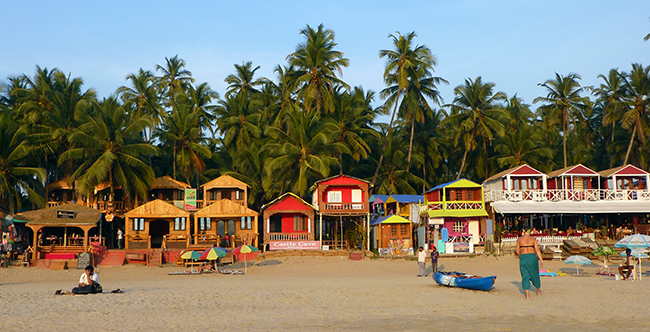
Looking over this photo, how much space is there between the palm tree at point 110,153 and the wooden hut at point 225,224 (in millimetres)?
5037

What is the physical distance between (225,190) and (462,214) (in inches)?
739

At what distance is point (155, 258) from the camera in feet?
112

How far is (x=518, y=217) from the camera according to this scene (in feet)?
153

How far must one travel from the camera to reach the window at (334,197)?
39875 mm

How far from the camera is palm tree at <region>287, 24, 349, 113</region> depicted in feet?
153

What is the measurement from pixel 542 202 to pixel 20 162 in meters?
37.2

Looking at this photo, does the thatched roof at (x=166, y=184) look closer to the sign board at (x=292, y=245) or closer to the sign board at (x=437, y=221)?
the sign board at (x=292, y=245)

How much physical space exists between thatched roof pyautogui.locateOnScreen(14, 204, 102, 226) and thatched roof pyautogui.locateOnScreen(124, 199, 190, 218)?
→ 283 centimetres

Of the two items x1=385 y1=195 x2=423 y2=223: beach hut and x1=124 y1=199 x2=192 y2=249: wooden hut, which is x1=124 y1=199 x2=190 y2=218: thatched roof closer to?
x1=124 y1=199 x2=192 y2=249: wooden hut

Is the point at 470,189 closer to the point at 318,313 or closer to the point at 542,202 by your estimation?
the point at 542,202

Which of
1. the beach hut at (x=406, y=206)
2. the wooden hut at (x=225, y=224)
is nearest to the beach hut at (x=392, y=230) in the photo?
Result: the beach hut at (x=406, y=206)

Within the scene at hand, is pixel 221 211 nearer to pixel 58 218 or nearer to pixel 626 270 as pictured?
pixel 58 218

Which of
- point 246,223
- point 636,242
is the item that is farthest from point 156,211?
point 636,242

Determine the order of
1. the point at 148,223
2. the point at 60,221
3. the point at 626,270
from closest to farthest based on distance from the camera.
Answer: the point at 626,270
the point at 60,221
the point at 148,223
